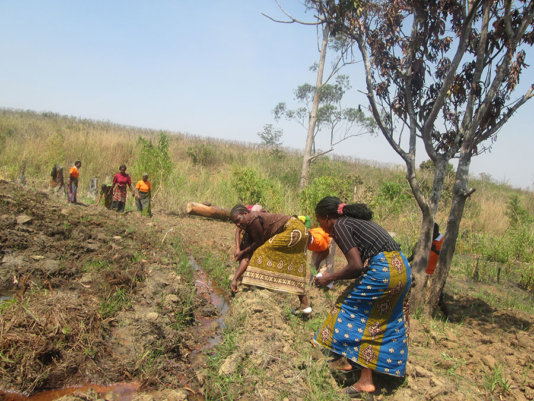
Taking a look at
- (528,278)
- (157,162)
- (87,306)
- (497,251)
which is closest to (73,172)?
(157,162)

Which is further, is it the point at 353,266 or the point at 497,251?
the point at 497,251

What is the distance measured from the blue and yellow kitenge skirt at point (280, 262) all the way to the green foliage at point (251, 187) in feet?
23.6

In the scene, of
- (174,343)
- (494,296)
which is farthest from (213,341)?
(494,296)

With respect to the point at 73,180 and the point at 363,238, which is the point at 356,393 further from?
the point at 73,180

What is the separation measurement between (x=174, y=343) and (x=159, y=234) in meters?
4.95

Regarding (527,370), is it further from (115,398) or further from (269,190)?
(269,190)

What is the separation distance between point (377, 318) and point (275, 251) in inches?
67.3

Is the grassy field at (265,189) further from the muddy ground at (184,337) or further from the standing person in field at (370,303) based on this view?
the standing person in field at (370,303)

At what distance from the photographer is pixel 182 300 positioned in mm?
5000

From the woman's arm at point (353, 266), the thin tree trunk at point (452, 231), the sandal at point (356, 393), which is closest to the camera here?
the woman's arm at point (353, 266)

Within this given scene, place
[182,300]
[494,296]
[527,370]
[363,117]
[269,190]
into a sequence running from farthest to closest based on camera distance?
[363,117] < [269,190] < [494,296] < [182,300] < [527,370]

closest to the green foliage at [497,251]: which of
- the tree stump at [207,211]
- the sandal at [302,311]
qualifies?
the sandal at [302,311]

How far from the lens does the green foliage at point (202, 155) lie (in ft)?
73.7

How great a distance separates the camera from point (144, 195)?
11.0m
